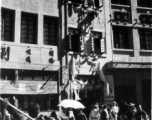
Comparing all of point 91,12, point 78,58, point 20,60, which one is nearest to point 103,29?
point 91,12

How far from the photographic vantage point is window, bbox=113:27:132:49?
17.4m

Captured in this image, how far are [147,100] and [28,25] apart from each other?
32.3 ft

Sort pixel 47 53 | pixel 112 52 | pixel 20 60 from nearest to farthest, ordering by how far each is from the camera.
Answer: pixel 20 60 < pixel 47 53 < pixel 112 52

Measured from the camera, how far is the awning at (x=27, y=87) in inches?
508

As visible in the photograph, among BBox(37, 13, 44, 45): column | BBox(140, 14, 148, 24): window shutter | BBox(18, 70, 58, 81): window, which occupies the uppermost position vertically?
BBox(140, 14, 148, 24): window shutter

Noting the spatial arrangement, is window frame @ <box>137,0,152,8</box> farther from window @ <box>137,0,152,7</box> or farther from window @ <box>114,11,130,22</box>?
window @ <box>114,11,130,22</box>

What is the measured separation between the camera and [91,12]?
53.1 ft

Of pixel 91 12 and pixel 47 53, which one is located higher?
pixel 91 12

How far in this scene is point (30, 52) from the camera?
1389 cm

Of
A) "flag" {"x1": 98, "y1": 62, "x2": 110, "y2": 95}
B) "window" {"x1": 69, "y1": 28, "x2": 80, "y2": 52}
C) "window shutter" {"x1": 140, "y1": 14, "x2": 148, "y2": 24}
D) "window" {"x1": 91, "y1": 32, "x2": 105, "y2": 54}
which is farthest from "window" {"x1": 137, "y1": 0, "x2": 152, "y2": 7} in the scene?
"window" {"x1": 69, "y1": 28, "x2": 80, "y2": 52}

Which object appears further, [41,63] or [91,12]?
[91,12]

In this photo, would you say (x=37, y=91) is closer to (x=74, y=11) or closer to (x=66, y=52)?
(x=66, y=52)

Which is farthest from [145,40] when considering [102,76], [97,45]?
[102,76]

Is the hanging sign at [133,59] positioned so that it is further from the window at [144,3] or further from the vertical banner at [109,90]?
the window at [144,3]
